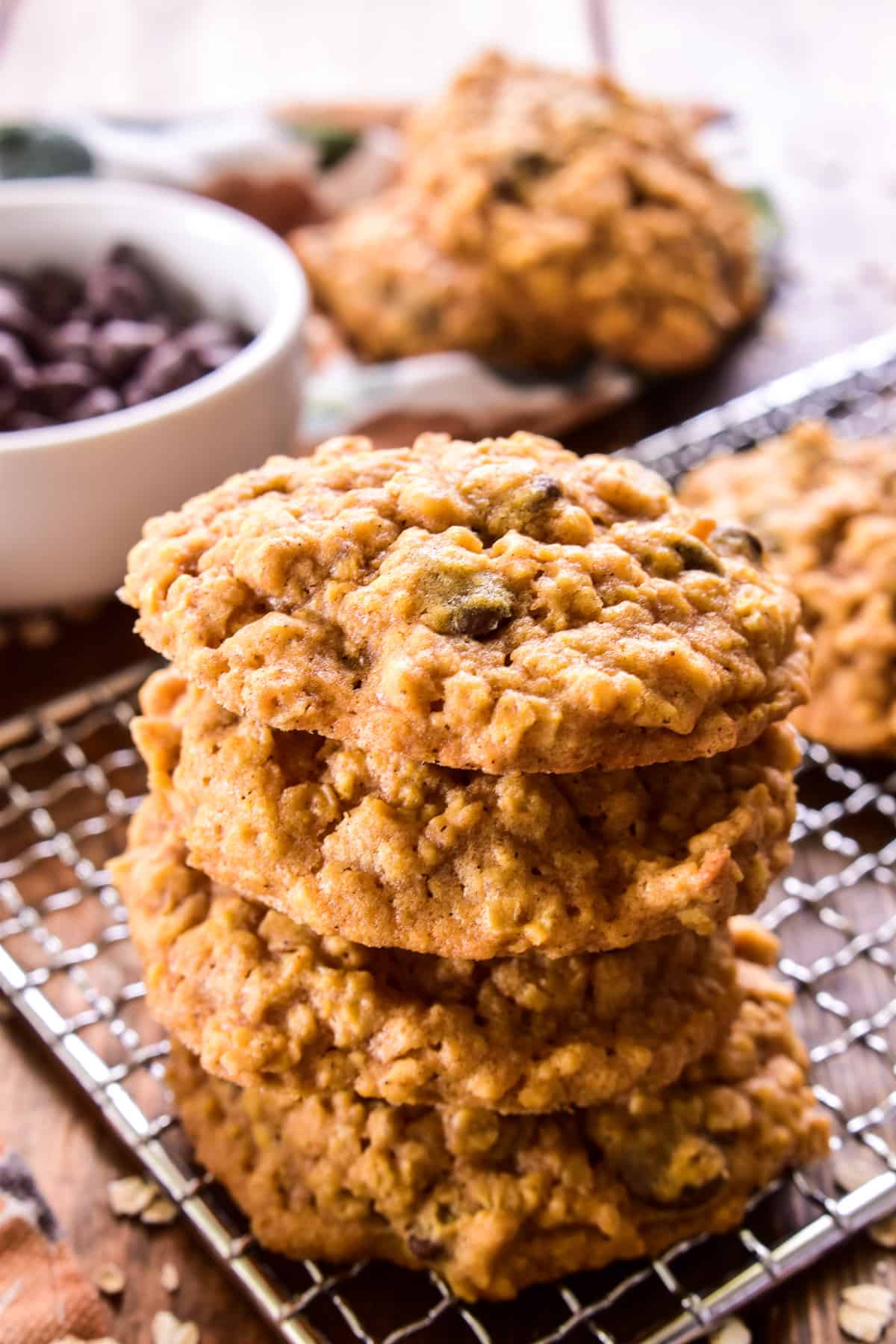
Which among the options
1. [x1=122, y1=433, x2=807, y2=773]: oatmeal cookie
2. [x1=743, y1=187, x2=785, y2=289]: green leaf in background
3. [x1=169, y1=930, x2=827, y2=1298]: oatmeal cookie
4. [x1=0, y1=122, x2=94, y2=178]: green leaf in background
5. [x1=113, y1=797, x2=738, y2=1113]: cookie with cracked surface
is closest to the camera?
[x1=122, y1=433, x2=807, y2=773]: oatmeal cookie

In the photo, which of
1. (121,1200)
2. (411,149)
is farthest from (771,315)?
(121,1200)

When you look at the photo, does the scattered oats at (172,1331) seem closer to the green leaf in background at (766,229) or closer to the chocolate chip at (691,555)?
Result: the chocolate chip at (691,555)

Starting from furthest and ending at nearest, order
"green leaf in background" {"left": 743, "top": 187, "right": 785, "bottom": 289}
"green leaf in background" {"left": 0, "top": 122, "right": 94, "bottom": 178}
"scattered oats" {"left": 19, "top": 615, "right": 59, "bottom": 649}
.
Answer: "green leaf in background" {"left": 743, "top": 187, "right": 785, "bottom": 289} → "green leaf in background" {"left": 0, "top": 122, "right": 94, "bottom": 178} → "scattered oats" {"left": 19, "top": 615, "right": 59, "bottom": 649}

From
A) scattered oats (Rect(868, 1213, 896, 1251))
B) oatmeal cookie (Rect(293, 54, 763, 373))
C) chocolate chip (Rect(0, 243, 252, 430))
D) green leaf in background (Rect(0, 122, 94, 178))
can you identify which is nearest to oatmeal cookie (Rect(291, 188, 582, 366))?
oatmeal cookie (Rect(293, 54, 763, 373))

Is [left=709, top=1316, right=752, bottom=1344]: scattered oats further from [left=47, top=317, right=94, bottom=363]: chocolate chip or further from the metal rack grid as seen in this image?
[left=47, top=317, right=94, bottom=363]: chocolate chip

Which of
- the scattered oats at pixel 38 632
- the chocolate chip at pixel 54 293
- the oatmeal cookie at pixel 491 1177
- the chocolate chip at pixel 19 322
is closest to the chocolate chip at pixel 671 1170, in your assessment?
the oatmeal cookie at pixel 491 1177

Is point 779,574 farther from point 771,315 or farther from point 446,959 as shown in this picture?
point 771,315

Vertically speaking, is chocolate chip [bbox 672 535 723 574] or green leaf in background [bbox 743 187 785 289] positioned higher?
chocolate chip [bbox 672 535 723 574]
